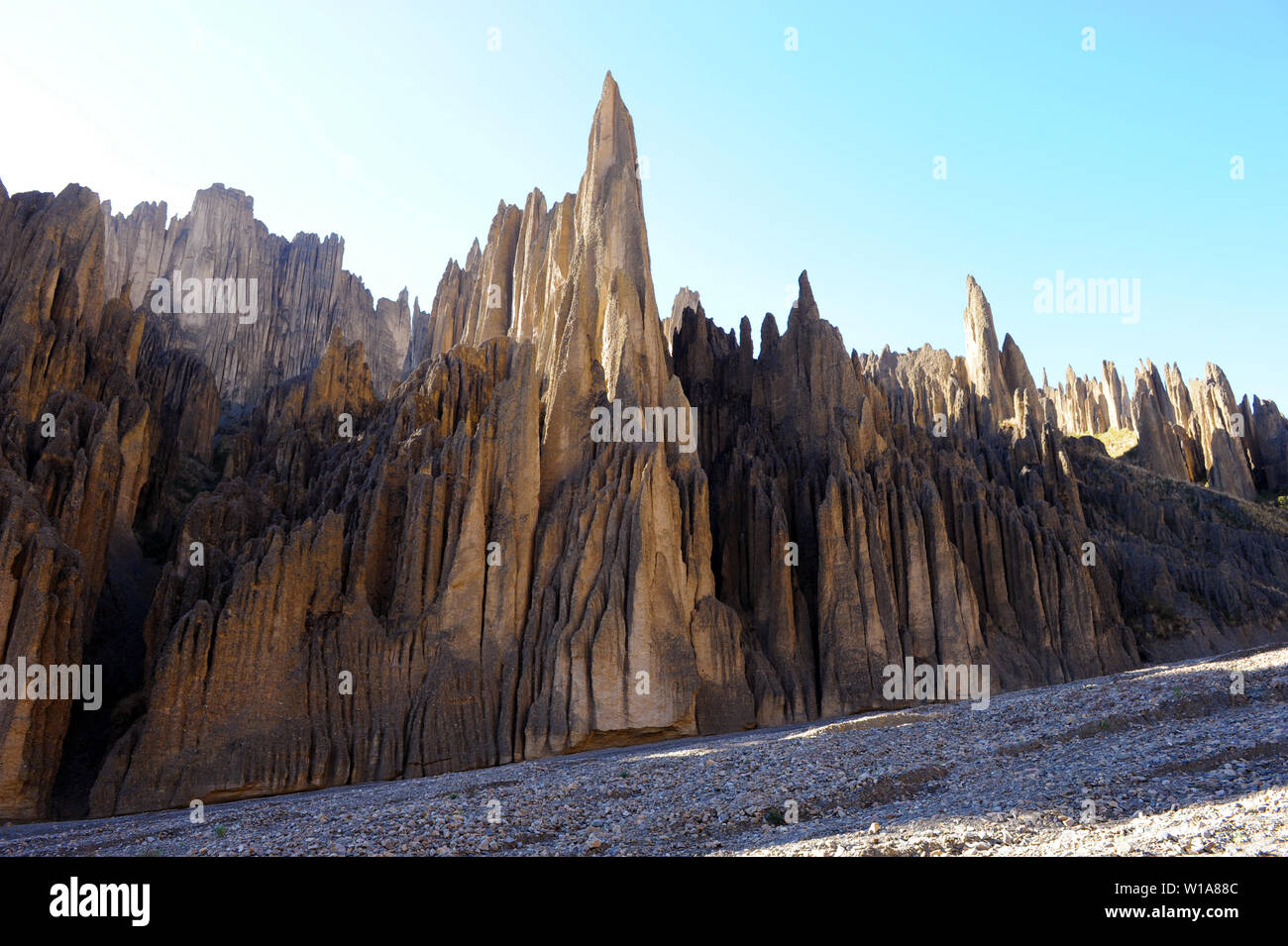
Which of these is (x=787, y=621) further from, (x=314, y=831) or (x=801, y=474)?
(x=314, y=831)

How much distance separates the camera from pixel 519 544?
39.5m

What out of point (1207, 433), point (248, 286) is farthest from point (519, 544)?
point (1207, 433)

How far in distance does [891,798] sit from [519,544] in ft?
77.8

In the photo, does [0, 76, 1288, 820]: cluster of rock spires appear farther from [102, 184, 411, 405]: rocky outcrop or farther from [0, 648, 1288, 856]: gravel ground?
[102, 184, 411, 405]: rocky outcrop

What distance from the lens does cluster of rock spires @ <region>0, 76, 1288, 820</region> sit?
3375 cm

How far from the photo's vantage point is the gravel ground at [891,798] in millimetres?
13938

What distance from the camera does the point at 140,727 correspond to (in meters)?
32.2

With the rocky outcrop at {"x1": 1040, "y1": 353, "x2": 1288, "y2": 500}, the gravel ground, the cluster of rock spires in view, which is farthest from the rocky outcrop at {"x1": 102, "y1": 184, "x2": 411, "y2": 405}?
the rocky outcrop at {"x1": 1040, "y1": 353, "x2": 1288, "y2": 500}

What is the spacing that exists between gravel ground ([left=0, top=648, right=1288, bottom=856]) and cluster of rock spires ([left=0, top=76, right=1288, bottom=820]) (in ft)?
23.4

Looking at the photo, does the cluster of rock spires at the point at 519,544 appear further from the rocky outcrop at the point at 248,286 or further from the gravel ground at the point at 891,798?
the rocky outcrop at the point at 248,286

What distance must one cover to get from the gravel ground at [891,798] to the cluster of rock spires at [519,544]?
7.13m

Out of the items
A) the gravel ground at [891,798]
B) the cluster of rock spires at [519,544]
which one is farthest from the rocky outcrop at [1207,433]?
the gravel ground at [891,798]

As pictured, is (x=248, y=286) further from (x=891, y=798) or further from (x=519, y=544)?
(x=891, y=798)

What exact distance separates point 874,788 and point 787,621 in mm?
26954
